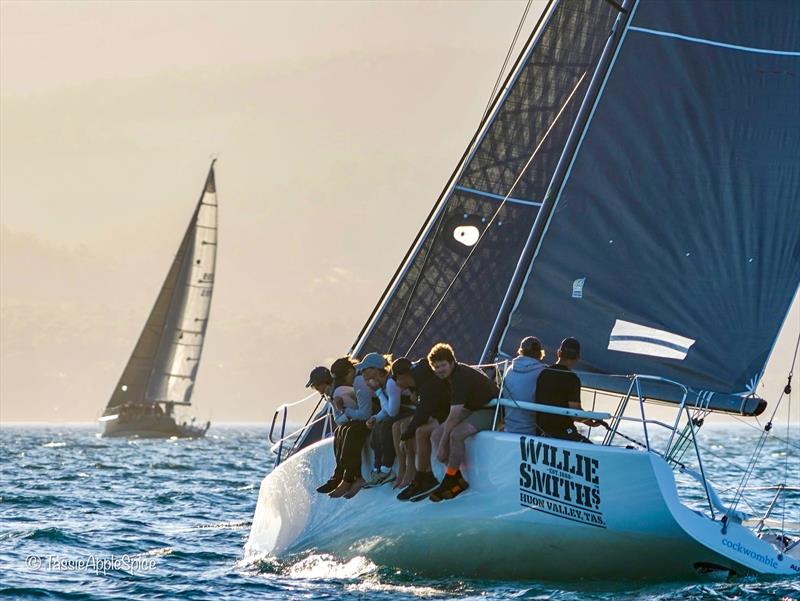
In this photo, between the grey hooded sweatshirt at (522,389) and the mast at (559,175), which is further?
the mast at (559,175)

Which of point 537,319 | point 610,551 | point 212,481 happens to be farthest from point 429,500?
point 212,481

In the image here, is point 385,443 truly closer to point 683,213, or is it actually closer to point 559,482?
point 559,482

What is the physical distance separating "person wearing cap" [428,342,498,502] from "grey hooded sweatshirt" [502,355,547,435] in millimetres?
140

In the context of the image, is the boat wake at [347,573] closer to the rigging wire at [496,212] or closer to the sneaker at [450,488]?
the sneaker at [450,488]

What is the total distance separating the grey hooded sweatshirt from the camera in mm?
10383

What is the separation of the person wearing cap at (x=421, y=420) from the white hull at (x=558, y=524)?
0.16 m

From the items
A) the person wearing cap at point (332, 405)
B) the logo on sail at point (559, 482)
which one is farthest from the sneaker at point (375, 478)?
the logo on sail at point (559, 482)

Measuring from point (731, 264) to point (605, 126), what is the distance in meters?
1.67

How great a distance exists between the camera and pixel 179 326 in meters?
67.5

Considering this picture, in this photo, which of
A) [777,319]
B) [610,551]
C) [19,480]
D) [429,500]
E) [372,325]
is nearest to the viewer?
[610,551]

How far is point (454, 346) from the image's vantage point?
47.2ft

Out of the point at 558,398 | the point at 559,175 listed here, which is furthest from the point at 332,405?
the point at 559,175

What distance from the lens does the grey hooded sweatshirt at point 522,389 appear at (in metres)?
10.4

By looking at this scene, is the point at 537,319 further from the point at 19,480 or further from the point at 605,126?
the point at 19,480
